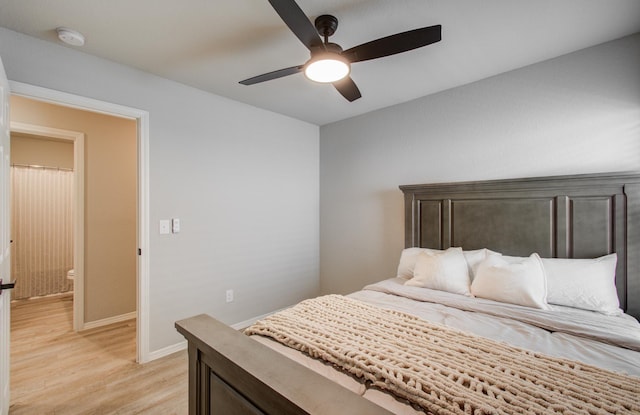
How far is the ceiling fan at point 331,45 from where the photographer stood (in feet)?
4.53

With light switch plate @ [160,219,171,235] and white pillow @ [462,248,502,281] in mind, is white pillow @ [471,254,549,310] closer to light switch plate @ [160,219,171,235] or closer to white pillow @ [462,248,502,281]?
white pillow @ [462,248,502,281]

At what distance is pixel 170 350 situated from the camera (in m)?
2.64

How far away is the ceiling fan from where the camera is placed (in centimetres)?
138

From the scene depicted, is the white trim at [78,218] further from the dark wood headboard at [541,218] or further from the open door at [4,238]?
the dark wood headboard at [541,218]

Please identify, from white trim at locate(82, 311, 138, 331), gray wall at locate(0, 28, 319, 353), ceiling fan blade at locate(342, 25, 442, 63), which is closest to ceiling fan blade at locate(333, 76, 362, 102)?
ceiling fan blade at locate(342, 25, 442, 63)

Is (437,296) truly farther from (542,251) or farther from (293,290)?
(293,290)

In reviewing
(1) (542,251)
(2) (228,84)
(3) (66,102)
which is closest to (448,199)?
(1) (542,251)

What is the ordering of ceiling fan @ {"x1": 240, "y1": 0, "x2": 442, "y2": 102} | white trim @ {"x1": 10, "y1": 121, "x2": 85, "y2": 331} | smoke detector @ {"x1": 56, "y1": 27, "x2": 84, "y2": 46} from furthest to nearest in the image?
white trim @ {"x1": 10, "y1": 121, "x2": 85, "y2": 331}, smoke detector @ {"x1": 56, "y1": 27, "x2": 84, "y2": 46}, ceiling fan @ {"x1": 240, "y1": 0, "x2": 442, "y2": 102}

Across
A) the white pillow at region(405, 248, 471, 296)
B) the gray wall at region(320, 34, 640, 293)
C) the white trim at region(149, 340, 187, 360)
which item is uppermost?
the gray wall at region(320, 34, 640, 293)

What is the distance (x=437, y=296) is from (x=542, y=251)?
0.98m

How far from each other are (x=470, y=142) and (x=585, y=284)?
144 centimetres

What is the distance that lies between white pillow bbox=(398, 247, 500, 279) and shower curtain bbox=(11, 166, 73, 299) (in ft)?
15.0

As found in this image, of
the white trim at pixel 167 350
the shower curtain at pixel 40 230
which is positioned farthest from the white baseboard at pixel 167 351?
the shower curtain at pixel 40 230

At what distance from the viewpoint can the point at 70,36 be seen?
1926 mm
